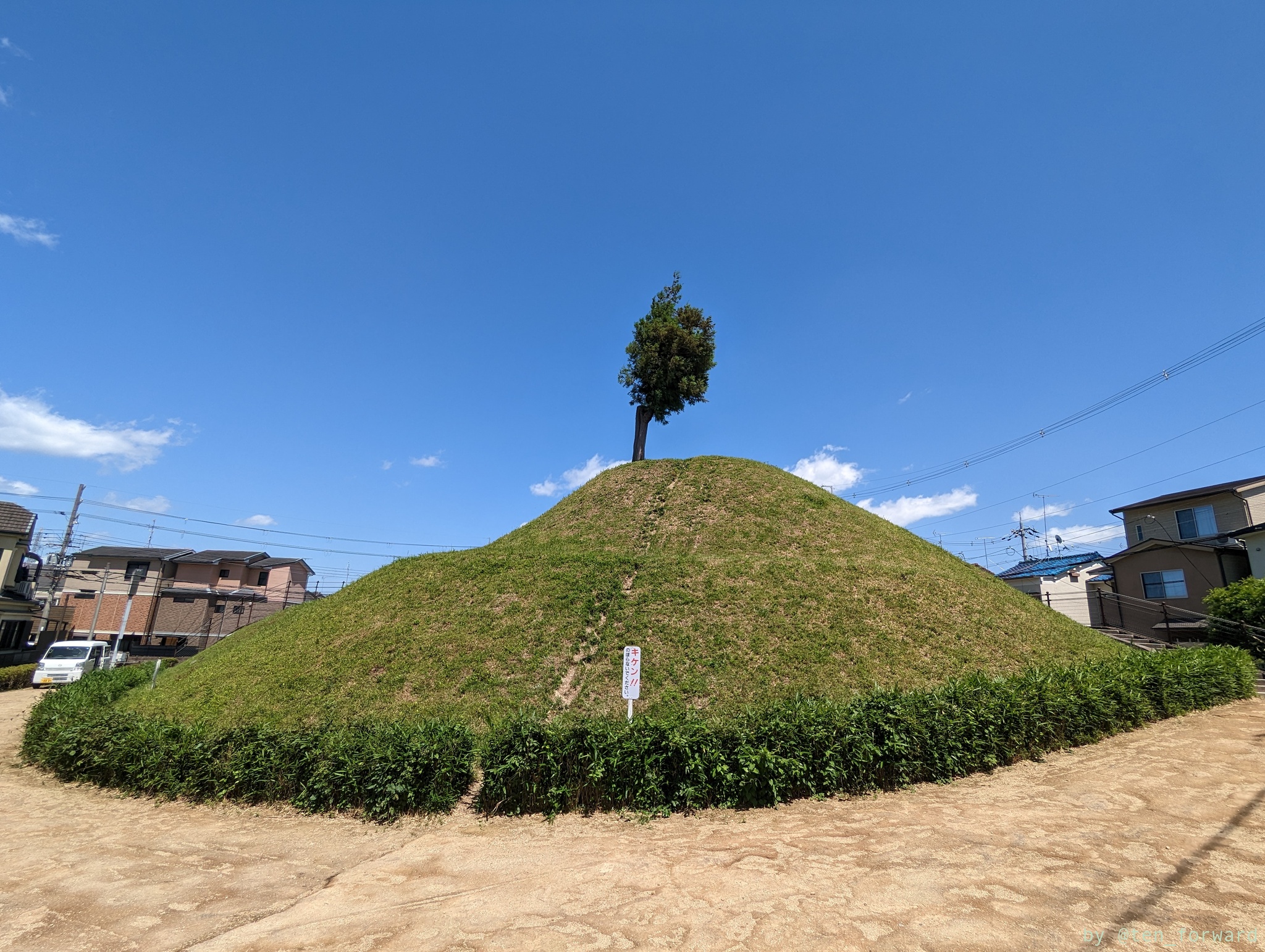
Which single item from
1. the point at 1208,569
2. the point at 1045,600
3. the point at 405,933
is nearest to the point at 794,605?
the point at 405,933

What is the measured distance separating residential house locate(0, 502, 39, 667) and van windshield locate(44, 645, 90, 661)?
11899 millimetres

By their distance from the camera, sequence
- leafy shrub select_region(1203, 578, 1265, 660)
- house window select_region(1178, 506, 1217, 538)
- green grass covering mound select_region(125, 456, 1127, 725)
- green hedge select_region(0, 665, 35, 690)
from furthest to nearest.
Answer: house window select_region(1178, 506, 1217, 538) → green hedge select_region(0, 665, 35, 690) → leafy shrub select_region(1203, 578, 1265, 660) → green grass covering mound select_region(125, 456, 1127, 725)

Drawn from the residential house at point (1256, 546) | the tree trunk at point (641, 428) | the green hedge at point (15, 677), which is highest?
the tree trunk at point (641, 428)

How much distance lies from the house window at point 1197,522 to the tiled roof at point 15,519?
83787mm

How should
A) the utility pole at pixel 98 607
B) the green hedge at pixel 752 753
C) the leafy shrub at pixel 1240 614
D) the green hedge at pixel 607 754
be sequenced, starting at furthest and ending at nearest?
the utility pole at pixel 98 607, the leafy shrub at pixel 1240 614, the green hedge at pixel 607 754, the green hedge at pixel 752 753

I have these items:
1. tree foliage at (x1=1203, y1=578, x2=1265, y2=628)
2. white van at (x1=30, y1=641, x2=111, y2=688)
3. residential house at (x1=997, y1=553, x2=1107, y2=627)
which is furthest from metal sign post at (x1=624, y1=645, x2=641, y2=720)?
residential house at (x1=997, y1=553, x2=1107, y2=627)

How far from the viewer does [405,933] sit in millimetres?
6500

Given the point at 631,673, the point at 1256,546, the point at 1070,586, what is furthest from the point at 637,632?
the point at 1070,586

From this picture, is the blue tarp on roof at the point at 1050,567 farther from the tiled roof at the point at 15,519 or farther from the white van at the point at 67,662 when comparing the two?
the tiled roof at the point at 15,519

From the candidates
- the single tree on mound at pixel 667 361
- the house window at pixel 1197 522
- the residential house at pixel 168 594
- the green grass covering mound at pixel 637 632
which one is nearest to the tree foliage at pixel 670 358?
the single tree on mound at pixel 667 361

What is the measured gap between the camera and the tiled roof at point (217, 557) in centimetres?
5697

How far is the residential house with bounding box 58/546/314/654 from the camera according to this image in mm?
52469

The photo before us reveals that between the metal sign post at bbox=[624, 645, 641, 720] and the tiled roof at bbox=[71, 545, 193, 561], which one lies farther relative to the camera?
the tiled roof at bbox=[71, 545, 193, 561]

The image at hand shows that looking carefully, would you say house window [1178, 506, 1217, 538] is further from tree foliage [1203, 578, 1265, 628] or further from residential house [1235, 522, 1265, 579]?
tree foliage [1203, 578, 1265, 628]
